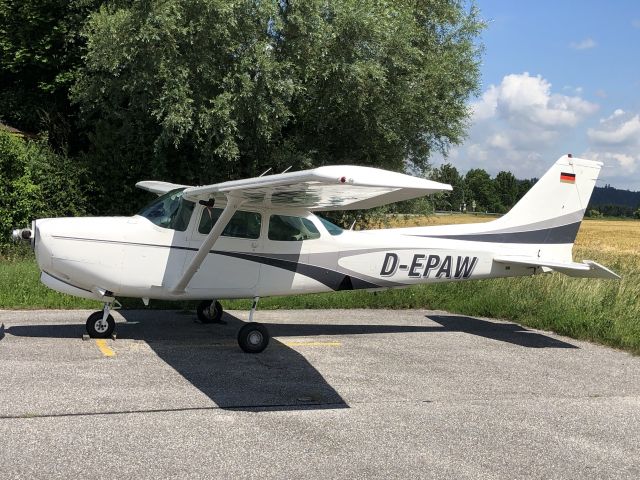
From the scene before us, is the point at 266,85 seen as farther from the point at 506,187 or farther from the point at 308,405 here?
the point at 506,187

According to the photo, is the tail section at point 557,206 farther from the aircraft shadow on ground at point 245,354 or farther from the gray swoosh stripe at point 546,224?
the aircraft shadow on ground at point 245,354

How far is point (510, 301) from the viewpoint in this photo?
11.6 metres

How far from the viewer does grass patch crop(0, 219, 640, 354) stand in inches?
389

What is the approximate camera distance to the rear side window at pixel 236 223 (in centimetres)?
820

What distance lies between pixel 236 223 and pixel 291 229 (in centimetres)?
75

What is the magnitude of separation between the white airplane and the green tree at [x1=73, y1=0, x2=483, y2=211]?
481 centimetres

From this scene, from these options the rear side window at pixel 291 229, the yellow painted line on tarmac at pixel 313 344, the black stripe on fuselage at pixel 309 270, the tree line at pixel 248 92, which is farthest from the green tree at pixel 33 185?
the yellow painted line on tarmac at pixel 313 344

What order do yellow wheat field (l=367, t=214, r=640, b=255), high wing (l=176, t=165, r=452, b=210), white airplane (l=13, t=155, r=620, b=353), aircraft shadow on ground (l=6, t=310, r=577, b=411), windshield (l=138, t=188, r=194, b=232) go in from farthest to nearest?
yellow wheat field (l=367, t=214, r=640, b=255) → windshield (l=138, t=188, r=194, b=232) → white airplane (l=13, t=155, r=620, b=353) → aircraft shadow on ground (l=6, t=310, r=577, b=411) → high wing (l=176, t=165, r=452, b=210)

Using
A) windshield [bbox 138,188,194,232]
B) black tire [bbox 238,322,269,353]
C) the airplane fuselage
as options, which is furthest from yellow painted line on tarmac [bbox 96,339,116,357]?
windshield [bbox 138,188,194,232]

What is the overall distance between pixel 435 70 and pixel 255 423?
13088mm

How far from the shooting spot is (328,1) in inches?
590

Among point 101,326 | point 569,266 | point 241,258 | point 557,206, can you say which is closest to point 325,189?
point 241,258

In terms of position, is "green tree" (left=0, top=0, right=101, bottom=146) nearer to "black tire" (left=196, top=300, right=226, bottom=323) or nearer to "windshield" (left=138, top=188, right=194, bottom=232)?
"black tire" (left=196, top=300, right=226, bottom=323)

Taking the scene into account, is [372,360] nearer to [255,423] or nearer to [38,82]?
[255,423]
